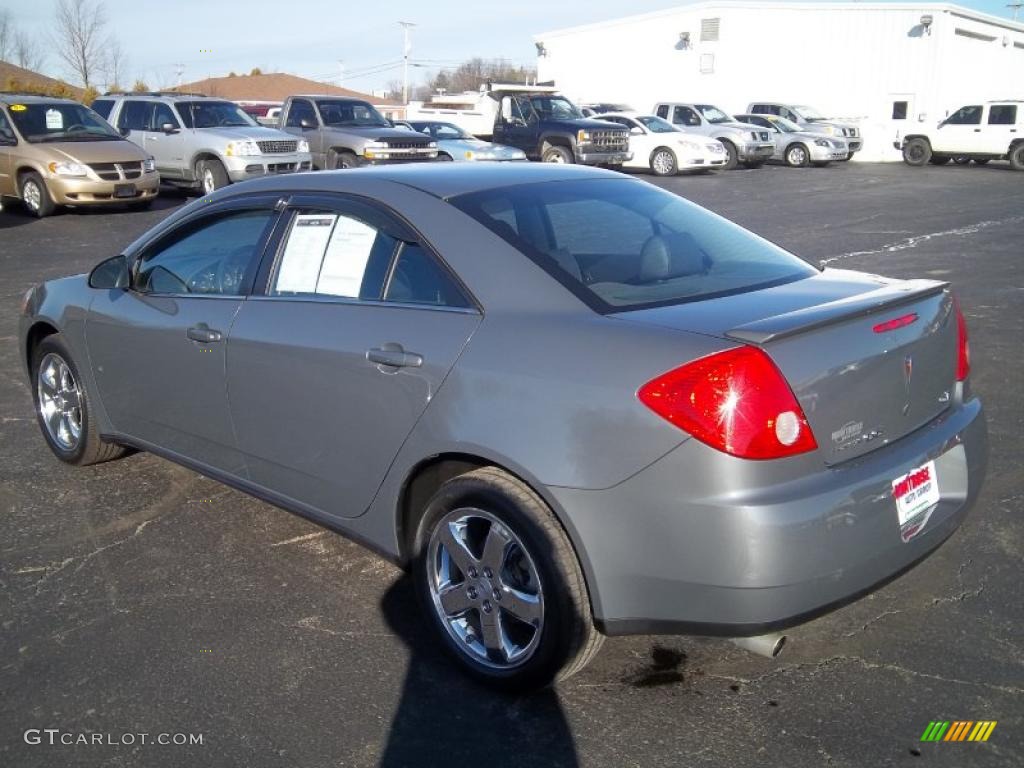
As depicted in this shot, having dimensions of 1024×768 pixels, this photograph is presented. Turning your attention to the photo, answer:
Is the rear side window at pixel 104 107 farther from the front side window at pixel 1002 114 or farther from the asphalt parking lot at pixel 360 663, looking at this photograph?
the front side window at pixel 1002 114

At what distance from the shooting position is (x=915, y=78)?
38938 mm

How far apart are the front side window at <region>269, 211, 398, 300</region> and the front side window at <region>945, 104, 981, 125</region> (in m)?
31.3

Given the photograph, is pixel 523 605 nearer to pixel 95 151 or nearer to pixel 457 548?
pixel 457 548

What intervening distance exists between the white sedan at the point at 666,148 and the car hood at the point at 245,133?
10988 mm

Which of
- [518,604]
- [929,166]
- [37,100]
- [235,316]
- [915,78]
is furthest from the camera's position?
[915,78]

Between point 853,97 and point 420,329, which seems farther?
point 853,97

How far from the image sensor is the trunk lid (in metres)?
2.82

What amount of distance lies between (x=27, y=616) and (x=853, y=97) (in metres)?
41.6

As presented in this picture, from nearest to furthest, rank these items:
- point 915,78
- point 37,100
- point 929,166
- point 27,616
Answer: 1. point 27,616
2. point 37,100
3. point 929,166
4. point 915,78

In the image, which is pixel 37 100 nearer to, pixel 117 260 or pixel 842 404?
pixel 117 260

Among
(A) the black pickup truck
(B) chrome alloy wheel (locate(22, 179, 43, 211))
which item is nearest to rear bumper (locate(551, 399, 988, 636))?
(B) chrome alloy wheel (locate(22, 179, 43, 211))

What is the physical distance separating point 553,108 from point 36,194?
12963mm

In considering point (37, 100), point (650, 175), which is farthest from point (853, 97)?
point (37, 100)

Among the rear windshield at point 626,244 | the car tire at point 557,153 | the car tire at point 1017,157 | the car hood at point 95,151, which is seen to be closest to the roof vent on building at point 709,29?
the car tire at point 1017,157
